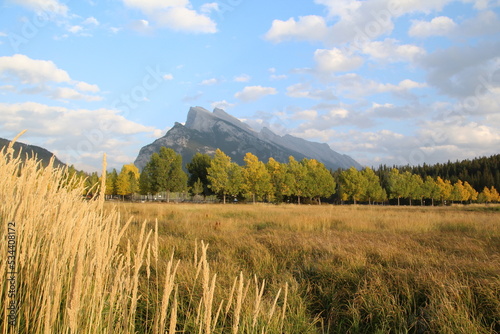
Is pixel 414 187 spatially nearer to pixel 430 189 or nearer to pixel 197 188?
pixel 430 189

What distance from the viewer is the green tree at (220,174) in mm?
44188

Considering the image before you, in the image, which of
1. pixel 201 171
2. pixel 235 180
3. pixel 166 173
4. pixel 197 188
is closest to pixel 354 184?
pixel 235 180

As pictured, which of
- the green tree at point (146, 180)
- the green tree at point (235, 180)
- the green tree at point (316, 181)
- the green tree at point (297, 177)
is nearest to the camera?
the green tree at point (235, 180)

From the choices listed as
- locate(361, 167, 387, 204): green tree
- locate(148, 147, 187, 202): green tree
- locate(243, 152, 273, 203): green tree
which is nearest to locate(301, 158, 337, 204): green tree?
locate(361, 167, 387, 204): green tree

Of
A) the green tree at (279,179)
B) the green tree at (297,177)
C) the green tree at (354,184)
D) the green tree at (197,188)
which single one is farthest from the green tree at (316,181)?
the green tree at (197,188)

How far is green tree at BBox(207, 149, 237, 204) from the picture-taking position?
145 feet

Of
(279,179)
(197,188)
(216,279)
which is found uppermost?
(279,179)

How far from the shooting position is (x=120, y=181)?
5572 centimetres

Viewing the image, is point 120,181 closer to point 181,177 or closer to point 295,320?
point 181,177

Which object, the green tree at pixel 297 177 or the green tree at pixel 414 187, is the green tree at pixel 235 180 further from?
the green tree at pixel 414 187

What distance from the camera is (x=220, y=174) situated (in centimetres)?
4434

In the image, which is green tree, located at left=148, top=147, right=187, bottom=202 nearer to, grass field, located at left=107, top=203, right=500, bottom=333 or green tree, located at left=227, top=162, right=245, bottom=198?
green tree, located at left=227, top=162, right=245, bottom=198

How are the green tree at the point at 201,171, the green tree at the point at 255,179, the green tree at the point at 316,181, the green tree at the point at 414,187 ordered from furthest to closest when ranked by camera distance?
the green tree at the point at 414,187, the green tree at the point at 201,171, the green tree at the point at 316,181, the green tree at the point at 255,179

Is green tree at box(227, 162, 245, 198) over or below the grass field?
over
